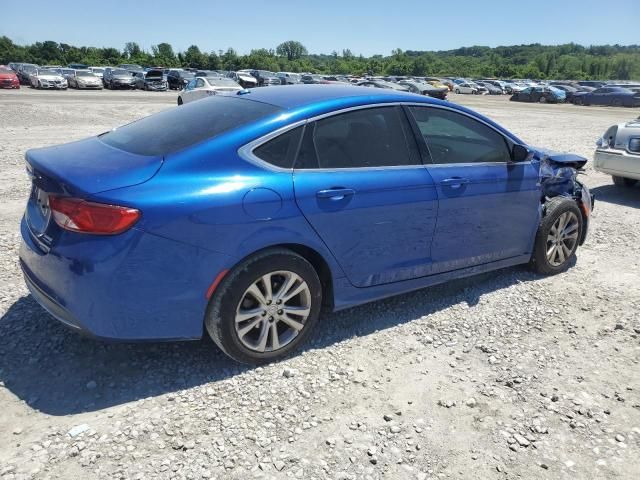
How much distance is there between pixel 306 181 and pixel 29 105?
21.4 m

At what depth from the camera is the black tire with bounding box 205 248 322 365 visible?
297 centimetres

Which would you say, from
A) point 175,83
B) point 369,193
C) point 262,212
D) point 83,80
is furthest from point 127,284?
point 175,83

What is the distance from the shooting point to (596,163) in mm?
8094

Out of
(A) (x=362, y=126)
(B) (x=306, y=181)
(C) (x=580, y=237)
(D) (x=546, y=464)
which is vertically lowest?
(D) (x=546, y=464)

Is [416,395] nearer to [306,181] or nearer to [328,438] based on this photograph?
[328,438]

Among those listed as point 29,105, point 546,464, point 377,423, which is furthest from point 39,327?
point 29,105

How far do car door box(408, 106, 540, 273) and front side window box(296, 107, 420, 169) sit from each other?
0.20 metres

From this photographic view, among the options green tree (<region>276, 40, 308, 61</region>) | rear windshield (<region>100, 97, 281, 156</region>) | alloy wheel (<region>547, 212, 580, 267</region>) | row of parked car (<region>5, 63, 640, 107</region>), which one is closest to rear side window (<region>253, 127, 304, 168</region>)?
rear windshield (<region>100, 97, 281, 156</region>)

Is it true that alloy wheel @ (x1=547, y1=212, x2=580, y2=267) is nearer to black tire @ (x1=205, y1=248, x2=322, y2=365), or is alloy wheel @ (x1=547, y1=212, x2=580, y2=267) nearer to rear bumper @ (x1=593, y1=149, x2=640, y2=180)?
black tire @ (x1=205, y1=248, x2=322, y2=365)

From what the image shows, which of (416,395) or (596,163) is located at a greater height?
(596,163)

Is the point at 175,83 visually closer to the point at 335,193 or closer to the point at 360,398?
the point at 335,193

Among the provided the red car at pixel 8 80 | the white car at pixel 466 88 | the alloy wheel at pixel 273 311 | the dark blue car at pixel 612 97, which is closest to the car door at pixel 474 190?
the alloy wheel at pixel 273 311

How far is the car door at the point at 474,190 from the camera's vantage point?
385 centimetres

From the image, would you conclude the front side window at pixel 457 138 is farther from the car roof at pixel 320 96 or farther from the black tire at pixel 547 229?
the black tire at pixel 547 229
